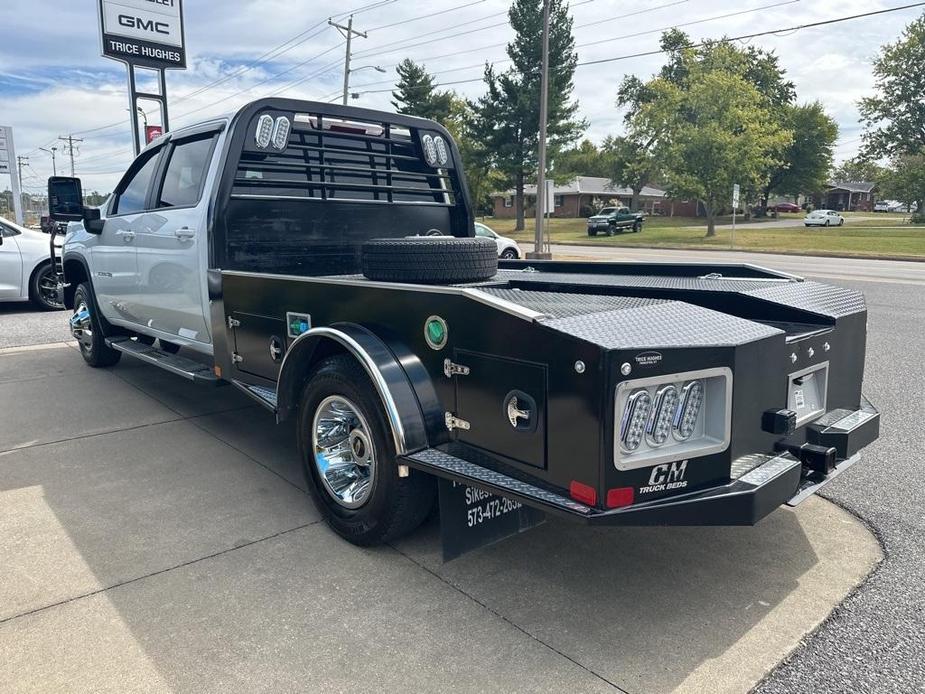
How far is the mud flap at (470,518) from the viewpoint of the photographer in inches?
108

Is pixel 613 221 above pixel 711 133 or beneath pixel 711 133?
beneath

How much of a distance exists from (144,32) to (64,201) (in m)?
10.8

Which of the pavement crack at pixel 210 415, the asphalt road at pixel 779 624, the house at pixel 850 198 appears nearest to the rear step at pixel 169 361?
the pavement crack at pixel 210 415

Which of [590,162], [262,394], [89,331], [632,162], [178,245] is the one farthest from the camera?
[590,162]

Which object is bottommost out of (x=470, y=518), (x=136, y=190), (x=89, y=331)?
(x=470, y=518)

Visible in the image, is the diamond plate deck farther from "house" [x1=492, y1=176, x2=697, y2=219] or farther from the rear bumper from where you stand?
→ "house" [x1=492, y1=176, x2=697, y2=219]

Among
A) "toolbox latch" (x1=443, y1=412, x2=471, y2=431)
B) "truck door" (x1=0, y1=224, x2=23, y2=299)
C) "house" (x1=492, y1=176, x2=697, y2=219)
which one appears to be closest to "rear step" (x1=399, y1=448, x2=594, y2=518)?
"toolbox latch" (x1=443, y1=412, x2=471, y2=431)

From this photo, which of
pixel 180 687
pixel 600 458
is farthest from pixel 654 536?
pixel 180 687

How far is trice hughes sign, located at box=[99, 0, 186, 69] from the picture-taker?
1470 centimetres

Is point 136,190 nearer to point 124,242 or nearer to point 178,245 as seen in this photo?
point 124,242

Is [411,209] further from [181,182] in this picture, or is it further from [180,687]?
[180,687]

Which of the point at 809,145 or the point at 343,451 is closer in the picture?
the point at 343,451

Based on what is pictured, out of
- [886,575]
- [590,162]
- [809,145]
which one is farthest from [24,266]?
[590,162]

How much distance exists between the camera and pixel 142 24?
14992 millimetres
